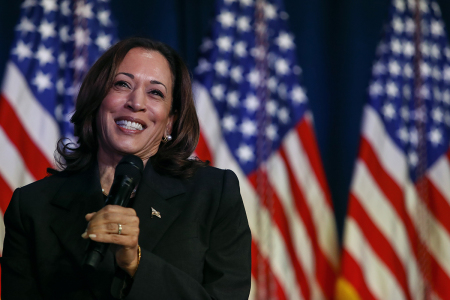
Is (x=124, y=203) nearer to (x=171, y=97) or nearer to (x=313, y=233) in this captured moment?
(x=171, y=97)

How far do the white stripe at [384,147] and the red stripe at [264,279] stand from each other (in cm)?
100

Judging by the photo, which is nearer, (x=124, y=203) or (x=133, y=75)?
(x=124, y=203)

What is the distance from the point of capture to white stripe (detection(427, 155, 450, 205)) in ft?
10.5

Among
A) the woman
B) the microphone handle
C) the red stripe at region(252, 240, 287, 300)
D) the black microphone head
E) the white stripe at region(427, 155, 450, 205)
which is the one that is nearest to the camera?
the microphone handle

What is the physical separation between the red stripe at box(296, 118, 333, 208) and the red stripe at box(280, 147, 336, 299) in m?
0.15

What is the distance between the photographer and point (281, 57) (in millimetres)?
3223

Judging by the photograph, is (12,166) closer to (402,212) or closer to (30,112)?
(30,112)

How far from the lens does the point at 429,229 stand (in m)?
3.19

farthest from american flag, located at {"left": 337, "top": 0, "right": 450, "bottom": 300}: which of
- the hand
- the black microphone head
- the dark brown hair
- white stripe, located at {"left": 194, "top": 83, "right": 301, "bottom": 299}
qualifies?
the hand

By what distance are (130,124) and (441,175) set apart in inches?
99.0

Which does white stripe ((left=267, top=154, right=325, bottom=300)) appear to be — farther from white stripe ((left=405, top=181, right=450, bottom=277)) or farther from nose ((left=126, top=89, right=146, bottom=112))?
nose ((left=126, top=89, right=146, bottom=112))

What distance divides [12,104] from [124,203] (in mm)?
2172

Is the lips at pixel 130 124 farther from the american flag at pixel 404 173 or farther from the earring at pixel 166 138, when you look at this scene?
the american flag at pixel 404 173

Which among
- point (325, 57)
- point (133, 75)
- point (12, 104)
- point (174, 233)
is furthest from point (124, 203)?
point (325, 57)
